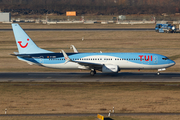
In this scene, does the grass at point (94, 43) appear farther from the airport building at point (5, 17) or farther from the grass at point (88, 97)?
the airport building at point (5, 17)

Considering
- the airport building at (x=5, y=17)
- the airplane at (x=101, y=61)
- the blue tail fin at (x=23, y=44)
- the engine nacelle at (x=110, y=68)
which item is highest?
the airport building at (x=5, y=17)

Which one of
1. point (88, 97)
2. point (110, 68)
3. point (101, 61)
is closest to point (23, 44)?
point (101, 61)

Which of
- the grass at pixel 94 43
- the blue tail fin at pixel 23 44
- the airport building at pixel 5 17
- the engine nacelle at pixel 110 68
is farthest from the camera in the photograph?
Answer: the airport building at pixel 5 17

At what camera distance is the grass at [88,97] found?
31.8 meters

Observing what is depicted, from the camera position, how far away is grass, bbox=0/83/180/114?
104ft

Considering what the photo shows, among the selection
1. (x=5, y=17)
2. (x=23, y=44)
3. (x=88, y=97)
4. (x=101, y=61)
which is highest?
(x=5, y=17)

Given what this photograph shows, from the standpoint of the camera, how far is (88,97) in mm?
36375

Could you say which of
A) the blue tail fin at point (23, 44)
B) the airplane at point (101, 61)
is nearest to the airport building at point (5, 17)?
the blue tail fin at point (23, 44)

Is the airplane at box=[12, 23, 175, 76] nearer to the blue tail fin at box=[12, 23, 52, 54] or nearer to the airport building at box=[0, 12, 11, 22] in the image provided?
the blue tail fin at box=[12, 23, 52, 54]

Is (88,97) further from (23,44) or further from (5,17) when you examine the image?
(5,17)

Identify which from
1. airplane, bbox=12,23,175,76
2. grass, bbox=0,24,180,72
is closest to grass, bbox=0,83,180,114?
airplane, bbox=12,23,175,76

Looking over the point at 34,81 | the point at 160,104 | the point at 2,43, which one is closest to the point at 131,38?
the point at 2,43

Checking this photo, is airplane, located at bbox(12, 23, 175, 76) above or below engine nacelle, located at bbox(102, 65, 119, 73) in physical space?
above

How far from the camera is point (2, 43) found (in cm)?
9300
